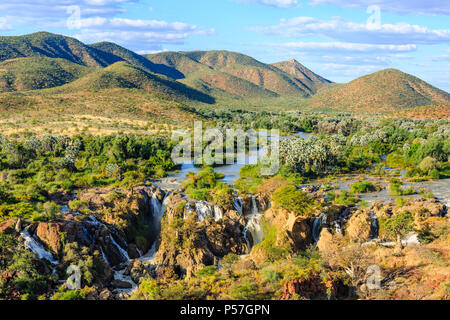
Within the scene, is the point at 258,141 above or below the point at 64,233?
above

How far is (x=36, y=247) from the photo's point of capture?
28281 millimetres

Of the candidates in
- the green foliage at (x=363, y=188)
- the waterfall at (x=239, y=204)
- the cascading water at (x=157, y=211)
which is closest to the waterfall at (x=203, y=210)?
the waterfall at (x=239, y=204)

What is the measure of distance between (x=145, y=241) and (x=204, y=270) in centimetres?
992

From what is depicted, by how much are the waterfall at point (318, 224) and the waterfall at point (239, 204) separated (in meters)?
8.07

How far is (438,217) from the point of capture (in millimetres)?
34312

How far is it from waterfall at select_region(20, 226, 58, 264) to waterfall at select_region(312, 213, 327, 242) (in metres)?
23.4

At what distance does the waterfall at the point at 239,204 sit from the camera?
134 ft

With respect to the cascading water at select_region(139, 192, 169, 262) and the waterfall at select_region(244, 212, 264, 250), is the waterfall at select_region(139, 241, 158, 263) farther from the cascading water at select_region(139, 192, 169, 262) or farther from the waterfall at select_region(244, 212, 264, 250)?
the waterfall at select_region(244, 212, 264, 250)

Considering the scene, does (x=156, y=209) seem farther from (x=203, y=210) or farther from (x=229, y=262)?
(x=229, y=262)

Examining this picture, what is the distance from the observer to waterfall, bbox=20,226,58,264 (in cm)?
2780

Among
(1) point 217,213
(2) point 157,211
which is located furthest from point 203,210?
(2) point 157,211

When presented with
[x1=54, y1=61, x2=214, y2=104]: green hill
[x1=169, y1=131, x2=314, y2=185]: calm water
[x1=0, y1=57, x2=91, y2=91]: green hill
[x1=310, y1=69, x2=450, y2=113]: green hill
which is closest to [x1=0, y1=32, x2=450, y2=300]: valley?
[x1=169, y1=131, x2=314, y2=185]: calm water
